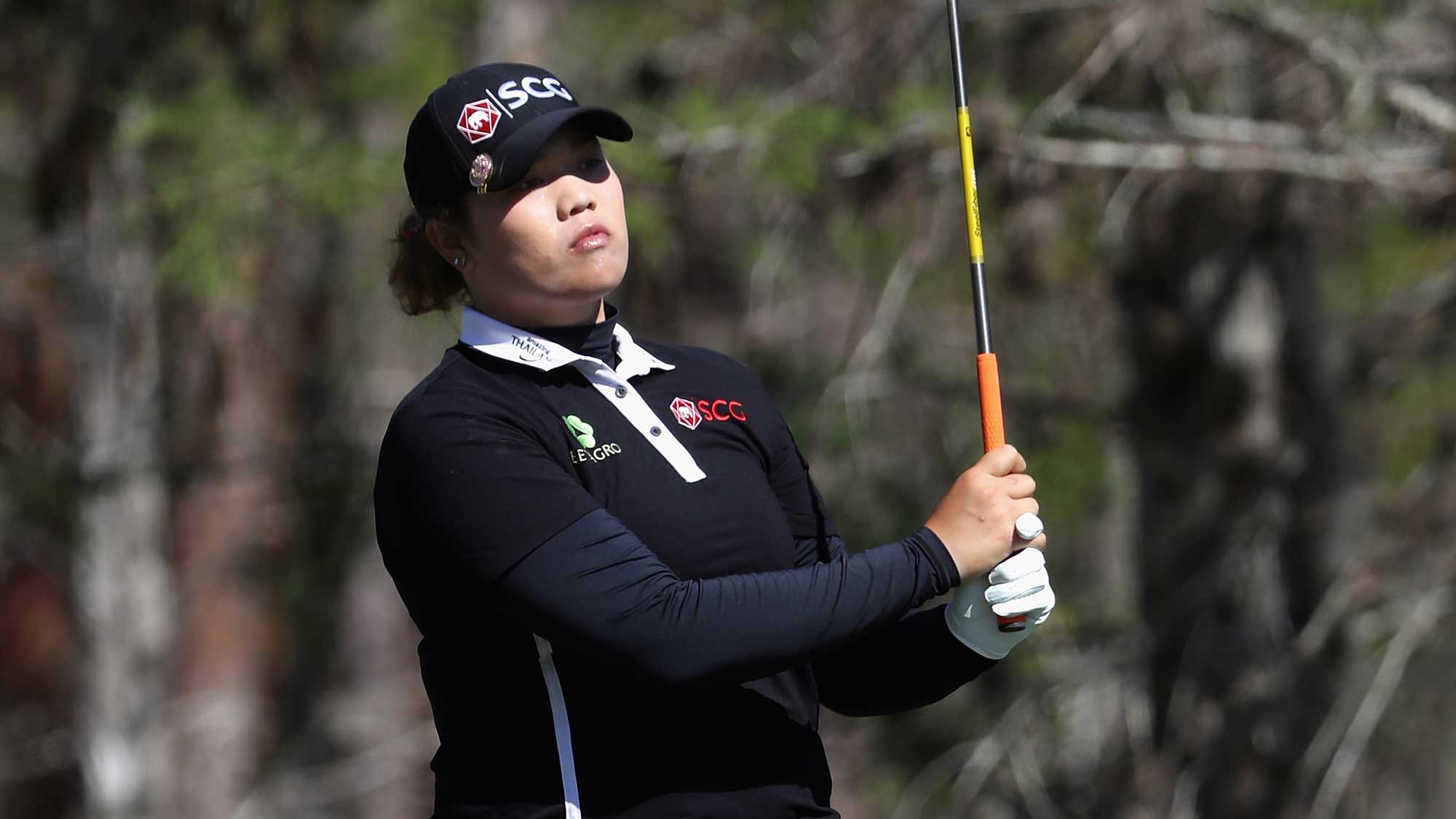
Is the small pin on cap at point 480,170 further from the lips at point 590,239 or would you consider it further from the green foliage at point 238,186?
the green foliage at point 238,186

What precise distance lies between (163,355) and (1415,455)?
6.15m

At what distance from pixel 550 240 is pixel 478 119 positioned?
15 centimetres

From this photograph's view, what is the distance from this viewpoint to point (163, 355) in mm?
9195

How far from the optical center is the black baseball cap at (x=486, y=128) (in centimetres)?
196

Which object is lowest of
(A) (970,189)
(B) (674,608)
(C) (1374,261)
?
(C) (1374,261)

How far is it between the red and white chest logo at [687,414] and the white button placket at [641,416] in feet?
0.10

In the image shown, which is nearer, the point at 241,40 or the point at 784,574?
the point at 784,574

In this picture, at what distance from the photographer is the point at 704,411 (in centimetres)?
205

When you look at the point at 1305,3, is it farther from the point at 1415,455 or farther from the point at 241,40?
the point at 241,40

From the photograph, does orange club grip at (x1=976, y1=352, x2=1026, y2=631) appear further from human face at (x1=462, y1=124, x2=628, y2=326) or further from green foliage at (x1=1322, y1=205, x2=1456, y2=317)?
green foliage at (x1=1322, y1=205, x2=1456, y2=317)

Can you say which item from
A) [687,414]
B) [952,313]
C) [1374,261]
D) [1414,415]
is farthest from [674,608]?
[1374,261]

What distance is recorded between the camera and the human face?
6.53 ft

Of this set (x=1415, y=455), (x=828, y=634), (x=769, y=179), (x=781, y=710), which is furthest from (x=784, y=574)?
(x=1415, y=455)

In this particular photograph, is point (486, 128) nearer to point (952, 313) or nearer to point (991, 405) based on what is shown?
point (991, 405)
